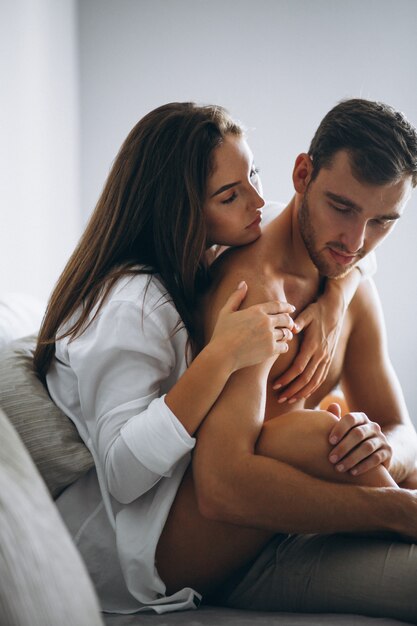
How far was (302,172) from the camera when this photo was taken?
172 centimetres

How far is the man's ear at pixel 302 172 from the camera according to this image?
5.60ft

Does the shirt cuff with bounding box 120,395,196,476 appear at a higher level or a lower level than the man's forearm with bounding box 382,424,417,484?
higher

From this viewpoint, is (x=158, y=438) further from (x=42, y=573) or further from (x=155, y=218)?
(x=42, y=573)

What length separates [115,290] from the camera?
146 cm

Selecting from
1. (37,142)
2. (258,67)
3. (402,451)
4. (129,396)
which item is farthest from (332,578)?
(258,67)

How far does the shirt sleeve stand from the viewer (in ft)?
4.30

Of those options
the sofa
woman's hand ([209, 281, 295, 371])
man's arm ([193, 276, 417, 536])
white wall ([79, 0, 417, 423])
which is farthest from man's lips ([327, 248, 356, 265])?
white wall ([79, 0, 417, 423])

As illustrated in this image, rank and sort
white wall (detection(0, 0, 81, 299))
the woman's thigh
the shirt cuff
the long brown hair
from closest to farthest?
the shirt cuff → the woman's thigh → the long brown hair → white wall (detection(0, 0, 81, 299))

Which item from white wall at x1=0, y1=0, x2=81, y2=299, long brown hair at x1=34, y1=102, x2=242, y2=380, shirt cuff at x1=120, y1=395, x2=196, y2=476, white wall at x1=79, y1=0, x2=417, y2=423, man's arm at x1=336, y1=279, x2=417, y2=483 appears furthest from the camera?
white wall at x1=79, y1=0, x2=417, y2=423

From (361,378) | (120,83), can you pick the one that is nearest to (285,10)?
(120,83)

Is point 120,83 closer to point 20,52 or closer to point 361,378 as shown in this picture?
point 20,52

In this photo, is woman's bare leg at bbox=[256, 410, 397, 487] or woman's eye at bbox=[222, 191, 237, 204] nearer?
woman's bare leg at bbox=[256, 410, 397, 487]

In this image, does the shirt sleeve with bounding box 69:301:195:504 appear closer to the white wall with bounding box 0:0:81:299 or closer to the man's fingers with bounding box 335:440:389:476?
the man's fingers with bounding box 335:440:389:476

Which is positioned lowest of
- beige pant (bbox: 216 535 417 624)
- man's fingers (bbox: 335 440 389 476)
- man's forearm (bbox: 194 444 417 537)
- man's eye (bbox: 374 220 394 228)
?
beige pant (bbox: 216 535 417 624)
